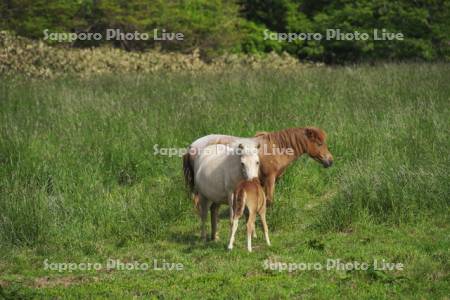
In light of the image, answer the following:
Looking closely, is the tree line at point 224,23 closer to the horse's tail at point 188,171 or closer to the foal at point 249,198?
the horse's tail at point 188,171

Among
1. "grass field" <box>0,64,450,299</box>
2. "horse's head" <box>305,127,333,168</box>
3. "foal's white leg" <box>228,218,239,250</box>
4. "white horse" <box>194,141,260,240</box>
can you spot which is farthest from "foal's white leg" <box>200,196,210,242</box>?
Answer: "horse's head" <box>305,127,333,168</box>

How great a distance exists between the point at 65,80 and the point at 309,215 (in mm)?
9249

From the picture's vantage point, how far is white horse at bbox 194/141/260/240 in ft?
26.7

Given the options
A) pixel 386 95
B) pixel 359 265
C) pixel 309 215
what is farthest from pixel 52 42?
pixel 359 265

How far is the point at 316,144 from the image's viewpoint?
908 centimetres

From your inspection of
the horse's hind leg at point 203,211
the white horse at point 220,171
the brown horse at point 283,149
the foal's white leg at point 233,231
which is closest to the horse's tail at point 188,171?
the white horse at point 220,171

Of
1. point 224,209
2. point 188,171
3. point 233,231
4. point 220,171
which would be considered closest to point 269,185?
point 220,171

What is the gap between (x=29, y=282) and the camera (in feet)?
26.1

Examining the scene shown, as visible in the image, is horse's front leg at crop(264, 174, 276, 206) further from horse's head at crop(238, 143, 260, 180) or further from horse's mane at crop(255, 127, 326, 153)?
horse's head at crop(238, 143, 260, 180)

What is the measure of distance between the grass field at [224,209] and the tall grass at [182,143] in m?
0.03

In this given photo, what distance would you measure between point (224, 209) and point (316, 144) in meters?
2.30

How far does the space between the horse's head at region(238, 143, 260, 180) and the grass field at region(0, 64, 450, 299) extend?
2.87ft

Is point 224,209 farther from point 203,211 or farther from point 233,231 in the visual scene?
point 233,231

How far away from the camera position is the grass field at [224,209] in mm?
7605
